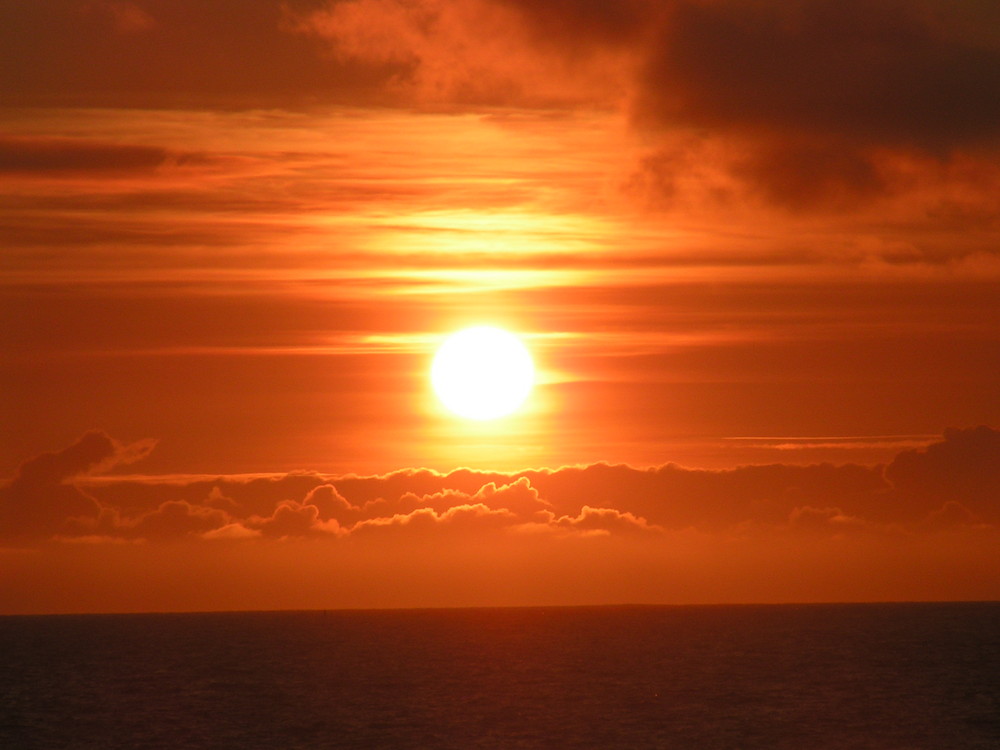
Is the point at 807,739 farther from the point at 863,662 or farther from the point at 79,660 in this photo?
the point at 79,660

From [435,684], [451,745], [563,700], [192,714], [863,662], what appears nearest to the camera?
[451,745]

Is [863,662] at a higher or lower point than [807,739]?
higher

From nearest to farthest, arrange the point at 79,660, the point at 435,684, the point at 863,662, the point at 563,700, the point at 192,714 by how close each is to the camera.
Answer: the point at 192,714 → the point at 563,700 → the point at 435,684 → the point at 863,662 → the point at 79,660

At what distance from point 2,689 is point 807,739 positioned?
90.0 m

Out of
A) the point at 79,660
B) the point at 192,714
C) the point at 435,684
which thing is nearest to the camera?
the point at 192,714

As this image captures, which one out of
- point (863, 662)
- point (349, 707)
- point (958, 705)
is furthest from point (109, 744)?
point (863, 662)

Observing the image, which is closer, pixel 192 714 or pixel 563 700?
pixel 192 714

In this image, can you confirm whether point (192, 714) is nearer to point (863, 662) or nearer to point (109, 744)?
point (109, 744)

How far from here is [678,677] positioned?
14538 cm

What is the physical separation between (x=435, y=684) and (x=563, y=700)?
74.0 ft

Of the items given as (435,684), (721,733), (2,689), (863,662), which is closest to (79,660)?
(2,689)

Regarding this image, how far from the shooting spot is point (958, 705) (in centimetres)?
→ 11300

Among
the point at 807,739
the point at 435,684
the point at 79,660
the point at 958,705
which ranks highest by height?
the point at 79,660

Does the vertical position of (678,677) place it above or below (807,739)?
above
